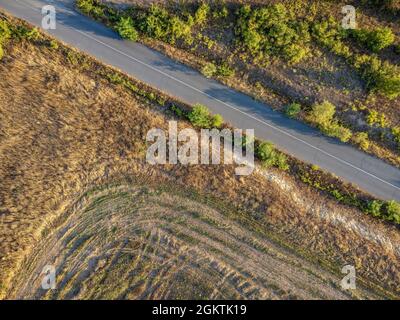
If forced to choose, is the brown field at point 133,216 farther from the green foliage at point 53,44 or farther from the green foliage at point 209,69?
the green foliage at point 209,69

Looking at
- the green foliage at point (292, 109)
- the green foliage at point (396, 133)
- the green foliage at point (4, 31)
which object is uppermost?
the green foliage at point (4, 31)

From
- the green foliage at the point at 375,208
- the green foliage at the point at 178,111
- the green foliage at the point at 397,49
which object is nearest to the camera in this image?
the green foliage at the point at 397,49

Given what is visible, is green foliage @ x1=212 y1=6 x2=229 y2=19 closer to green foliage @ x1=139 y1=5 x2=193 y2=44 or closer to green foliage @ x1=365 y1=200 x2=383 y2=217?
green foliage @ x1=139 y1=5 x2=193 y2=44

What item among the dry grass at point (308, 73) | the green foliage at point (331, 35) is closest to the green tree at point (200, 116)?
the dry grass at point (308, 73)

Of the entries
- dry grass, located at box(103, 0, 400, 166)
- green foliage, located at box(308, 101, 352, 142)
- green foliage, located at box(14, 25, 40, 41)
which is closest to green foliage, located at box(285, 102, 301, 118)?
dry grass, located at box(103, 0, 400, 166)

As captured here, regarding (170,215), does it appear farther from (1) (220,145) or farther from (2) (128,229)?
(1) (220,145)

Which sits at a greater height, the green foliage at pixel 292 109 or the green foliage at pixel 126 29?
the green foliage at pixel 126 29

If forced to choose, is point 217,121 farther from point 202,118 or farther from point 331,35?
point 331,35

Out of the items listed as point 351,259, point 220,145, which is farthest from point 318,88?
point 351,259
